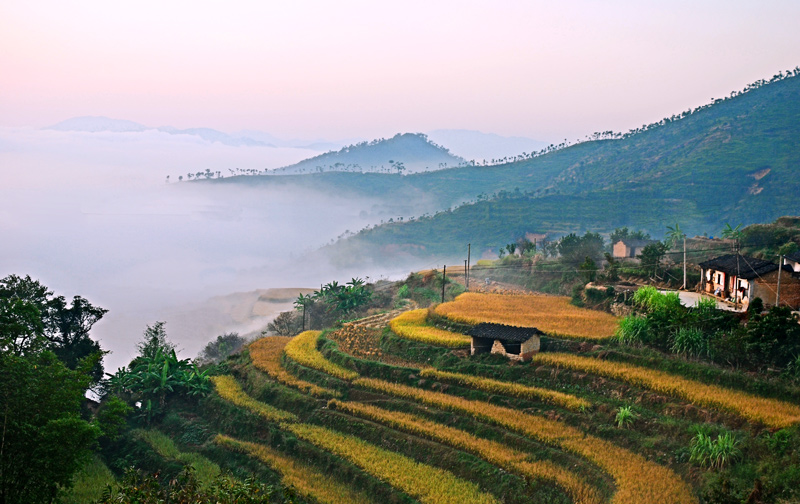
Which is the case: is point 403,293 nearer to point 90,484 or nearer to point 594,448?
point 90,484

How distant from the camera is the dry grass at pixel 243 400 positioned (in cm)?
2831

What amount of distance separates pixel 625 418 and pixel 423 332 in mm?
13429

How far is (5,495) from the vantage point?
57.9 feet

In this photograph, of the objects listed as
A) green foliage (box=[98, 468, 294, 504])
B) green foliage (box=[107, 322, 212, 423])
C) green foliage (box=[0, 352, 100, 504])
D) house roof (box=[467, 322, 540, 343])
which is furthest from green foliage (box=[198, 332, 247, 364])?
green foliage (box=[98, 468, 294, 504])

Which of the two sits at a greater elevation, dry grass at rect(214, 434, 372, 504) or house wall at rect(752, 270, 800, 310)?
house wall at rect(752, 270, 800, 310)

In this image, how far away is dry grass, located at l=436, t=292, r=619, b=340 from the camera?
2991 centimetres

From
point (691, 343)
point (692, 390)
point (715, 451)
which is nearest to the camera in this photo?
point (715, 451)

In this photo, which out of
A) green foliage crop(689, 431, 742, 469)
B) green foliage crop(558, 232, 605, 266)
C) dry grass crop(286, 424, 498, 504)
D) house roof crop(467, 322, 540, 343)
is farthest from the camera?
green foliage crop(558, 232, 605, 266)

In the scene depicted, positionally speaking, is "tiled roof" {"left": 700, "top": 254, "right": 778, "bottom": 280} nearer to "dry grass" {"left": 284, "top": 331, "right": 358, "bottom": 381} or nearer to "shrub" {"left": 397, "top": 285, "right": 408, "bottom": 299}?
"dry grass" {"left": 284, "top": 331, "right": 358, "bottom": 381}

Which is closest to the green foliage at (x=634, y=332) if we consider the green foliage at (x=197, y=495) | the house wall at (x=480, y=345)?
the house wall at (x=480, y=345)

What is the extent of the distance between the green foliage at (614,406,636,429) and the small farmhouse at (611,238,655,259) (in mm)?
44935

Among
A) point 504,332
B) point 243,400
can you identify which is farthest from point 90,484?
point 504,332

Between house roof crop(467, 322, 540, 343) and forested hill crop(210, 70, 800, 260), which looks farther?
forested hill crop(210, 70, 800, 260)

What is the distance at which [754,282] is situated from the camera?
28578mm
